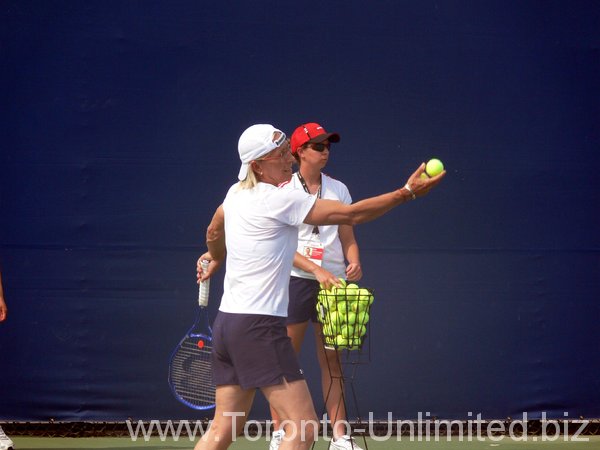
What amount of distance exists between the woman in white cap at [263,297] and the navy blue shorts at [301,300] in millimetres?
1415

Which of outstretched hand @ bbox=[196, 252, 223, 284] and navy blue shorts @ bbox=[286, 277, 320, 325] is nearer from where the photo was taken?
outstretched hand @ bbox=[196, 252, 223, 284]

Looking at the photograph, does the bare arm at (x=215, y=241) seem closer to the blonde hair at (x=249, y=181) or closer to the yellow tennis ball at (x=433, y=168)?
the blonde hair at (x=249, y=181)

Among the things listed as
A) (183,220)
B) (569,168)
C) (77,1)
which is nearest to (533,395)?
(569,168)

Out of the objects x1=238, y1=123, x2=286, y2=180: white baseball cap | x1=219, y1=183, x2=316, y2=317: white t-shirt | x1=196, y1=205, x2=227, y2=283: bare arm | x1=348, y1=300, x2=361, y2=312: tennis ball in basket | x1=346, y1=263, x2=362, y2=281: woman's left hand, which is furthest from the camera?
x1=346, y1=263, x2=362, y2=281: woman's left hand

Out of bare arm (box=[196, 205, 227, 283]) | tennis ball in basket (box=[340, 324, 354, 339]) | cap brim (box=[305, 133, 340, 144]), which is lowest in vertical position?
tennis ball in basket (box=[340, 324, 354, 339])

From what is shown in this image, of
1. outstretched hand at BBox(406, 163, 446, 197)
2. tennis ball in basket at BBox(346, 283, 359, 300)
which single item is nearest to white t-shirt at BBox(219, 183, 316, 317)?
outstretched hand at BBox(406, 163, 446, 197)

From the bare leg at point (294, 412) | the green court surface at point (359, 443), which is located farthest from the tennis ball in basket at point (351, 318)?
the green court surface at point (359, 443)

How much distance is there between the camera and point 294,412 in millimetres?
3951

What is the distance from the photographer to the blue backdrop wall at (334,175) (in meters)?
6.53

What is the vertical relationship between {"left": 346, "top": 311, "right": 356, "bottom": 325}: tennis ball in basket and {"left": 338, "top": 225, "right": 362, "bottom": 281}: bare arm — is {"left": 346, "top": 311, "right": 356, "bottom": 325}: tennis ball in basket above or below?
below

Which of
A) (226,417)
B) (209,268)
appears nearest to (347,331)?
(209,268)

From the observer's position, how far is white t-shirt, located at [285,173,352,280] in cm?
557

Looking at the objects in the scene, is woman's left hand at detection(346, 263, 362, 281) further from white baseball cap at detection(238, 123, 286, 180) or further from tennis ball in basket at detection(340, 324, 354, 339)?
white baseball cap at detection(238, 123, 286, 180)

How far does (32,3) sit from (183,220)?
1.55 m
